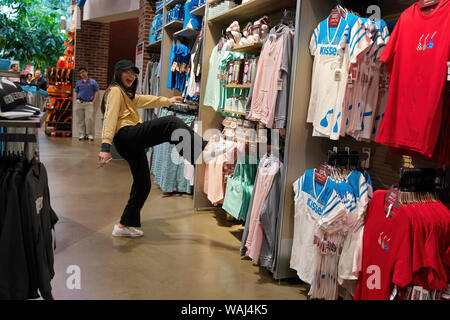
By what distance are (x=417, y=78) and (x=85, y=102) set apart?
32.8 ft

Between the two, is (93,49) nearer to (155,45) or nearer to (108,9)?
(108,9)

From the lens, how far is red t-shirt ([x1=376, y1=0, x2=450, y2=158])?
214cm

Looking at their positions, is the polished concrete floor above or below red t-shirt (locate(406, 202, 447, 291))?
below

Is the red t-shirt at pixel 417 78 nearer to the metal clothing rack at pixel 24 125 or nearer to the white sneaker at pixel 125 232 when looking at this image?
the metal clothing rack at pixel 24 125

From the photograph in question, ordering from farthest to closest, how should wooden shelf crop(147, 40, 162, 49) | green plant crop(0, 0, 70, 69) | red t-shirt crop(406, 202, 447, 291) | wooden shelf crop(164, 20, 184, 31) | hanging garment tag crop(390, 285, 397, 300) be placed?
green plant crop(0, 0, 70, 69) < wooden shelf crop(147, 40, 162, 49) < wooden shelf crop(164, 20, 184, 31) < hanging garment tag crop(390, 285, 397, 300) < red t-shirt crop(406, 202, 447, 291)

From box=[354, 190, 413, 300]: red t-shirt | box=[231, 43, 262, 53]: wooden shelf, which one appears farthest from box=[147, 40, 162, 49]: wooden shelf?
box=[354, 190, 413, 300]: red t-shirt

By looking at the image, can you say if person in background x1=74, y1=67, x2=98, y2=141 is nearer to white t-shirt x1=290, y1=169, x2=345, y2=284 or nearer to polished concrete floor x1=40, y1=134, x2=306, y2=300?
polished concrete floor x1=40, y1=134, x2=306, y2=300

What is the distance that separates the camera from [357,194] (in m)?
2.73

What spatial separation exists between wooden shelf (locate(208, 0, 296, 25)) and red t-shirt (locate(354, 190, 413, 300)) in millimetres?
2229

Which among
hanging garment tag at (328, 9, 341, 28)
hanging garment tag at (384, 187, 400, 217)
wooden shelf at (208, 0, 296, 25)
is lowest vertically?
hanging garment tag at (384, 187, 400, 217)

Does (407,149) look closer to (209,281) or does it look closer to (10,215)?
(209,281)

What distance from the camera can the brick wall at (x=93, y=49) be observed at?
11.9 m

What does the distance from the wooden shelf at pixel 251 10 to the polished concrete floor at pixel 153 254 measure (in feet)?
7.42

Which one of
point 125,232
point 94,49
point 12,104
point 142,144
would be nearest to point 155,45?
point 142,144
